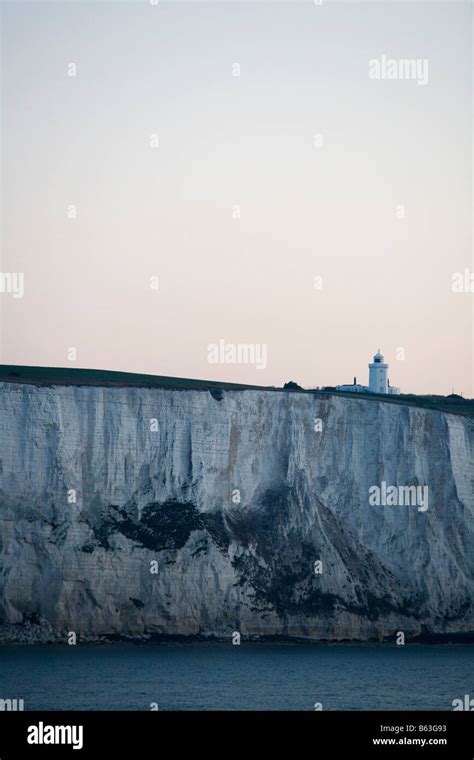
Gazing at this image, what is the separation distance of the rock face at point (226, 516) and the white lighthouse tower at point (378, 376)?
51.4 ft

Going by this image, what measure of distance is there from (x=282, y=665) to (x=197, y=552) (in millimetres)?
6759

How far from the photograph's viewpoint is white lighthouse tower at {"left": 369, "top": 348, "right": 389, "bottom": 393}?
88125mm

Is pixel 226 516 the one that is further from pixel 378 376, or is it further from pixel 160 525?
pixel 378 376

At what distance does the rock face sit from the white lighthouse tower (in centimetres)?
1567

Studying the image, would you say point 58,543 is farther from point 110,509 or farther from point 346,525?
point 346,525

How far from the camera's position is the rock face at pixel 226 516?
206 feet

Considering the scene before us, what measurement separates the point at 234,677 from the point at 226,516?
36.5ft

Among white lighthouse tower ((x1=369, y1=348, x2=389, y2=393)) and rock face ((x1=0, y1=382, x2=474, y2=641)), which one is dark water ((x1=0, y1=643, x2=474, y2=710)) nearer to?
rock face ((x1=0, y1=382, x2=474, y2=641))

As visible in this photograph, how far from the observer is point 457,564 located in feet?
230

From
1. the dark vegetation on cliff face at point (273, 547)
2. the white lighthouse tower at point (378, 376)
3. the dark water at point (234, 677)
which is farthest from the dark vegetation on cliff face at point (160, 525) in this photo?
the white lighthouse tower at point (378, 376)

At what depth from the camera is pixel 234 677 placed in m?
56.3
